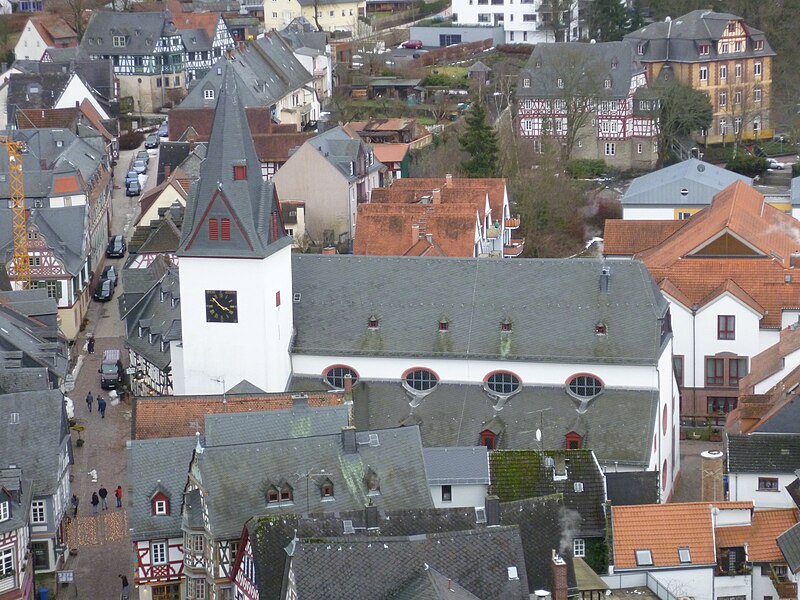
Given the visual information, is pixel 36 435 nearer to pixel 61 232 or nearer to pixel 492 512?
pixel 492 512

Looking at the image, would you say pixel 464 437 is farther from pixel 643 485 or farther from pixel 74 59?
pixel 74 59

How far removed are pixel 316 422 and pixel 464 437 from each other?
318 inches

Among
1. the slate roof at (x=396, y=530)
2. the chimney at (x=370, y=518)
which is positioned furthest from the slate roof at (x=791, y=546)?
the chimney at (x=370, y=518)

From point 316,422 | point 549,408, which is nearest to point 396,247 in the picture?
point 549,408

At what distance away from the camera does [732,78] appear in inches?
4929

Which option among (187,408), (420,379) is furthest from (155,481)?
(420,379)

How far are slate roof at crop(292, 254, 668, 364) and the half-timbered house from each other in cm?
5017

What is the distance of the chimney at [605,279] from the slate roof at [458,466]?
31.0ft

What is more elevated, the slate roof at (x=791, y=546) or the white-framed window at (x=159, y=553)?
the slate roof at (x=791, y=546)

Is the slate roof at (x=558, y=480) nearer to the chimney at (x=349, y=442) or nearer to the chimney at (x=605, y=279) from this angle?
the chimney at (x=349, y=442)

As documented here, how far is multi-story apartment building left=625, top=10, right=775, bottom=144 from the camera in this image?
123 m

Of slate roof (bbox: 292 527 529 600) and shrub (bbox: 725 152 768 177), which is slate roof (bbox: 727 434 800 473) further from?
shrub (bbox: 725 152 768 177)

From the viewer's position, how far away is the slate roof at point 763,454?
6228 cm

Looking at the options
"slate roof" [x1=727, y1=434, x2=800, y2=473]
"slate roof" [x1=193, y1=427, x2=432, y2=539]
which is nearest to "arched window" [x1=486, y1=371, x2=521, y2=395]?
"slate roof" [x1=727, y1=434, x2=800, y2=473]
